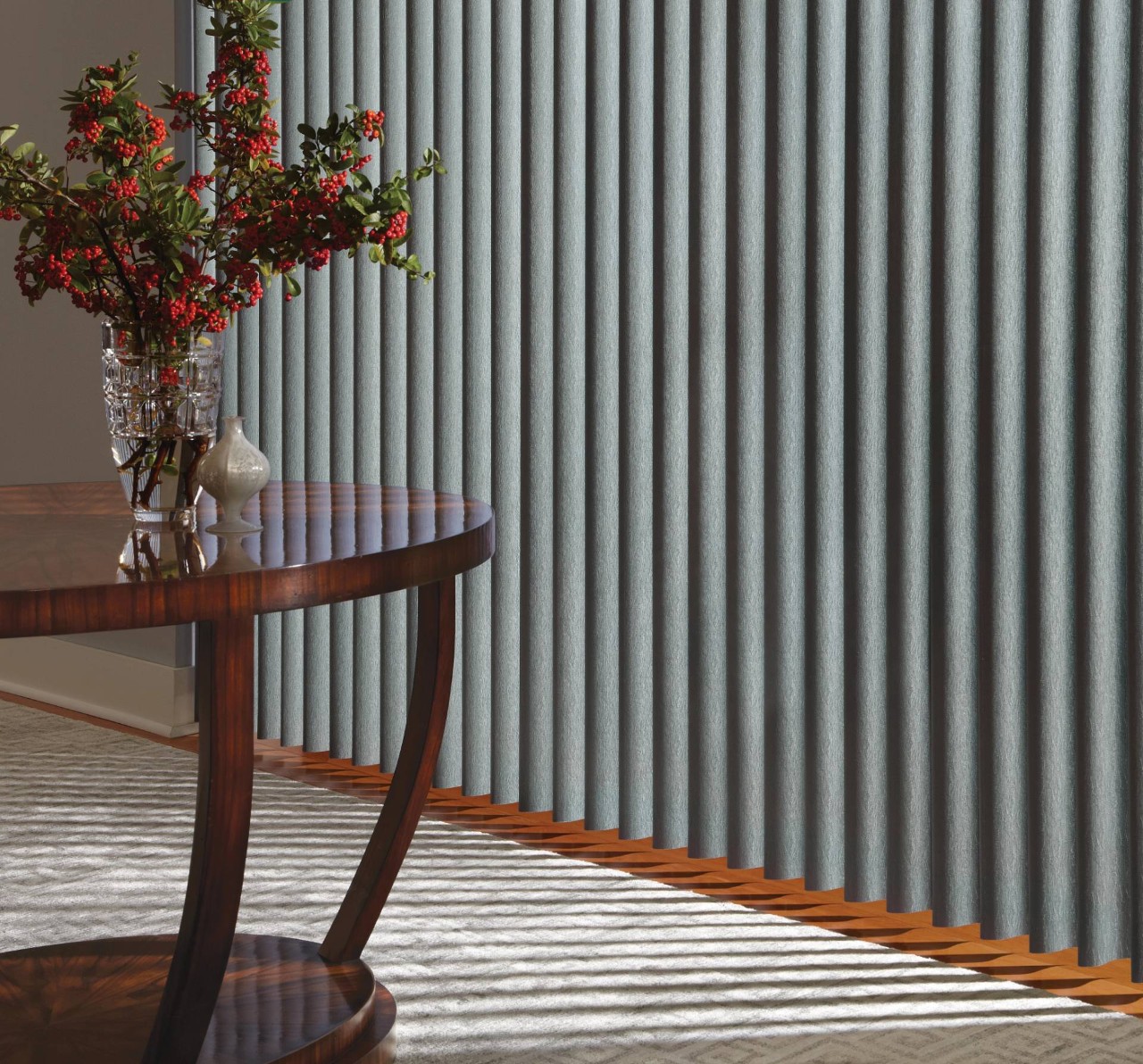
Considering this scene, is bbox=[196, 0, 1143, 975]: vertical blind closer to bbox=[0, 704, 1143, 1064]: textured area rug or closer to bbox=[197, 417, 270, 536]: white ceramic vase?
bbox=[0, 704, 1143, 1064]: textured area rug

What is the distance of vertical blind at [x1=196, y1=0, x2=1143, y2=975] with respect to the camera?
2180 millimetres

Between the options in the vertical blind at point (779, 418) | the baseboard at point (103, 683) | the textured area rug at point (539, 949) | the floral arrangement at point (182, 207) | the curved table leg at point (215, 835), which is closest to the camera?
the curved table leg at point (215, 835)

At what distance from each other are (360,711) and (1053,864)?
1.55m

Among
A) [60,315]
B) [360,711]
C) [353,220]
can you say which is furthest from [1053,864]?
[60,315]

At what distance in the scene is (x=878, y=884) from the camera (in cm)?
246

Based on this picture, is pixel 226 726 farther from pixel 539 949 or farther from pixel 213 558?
pixel 539 949

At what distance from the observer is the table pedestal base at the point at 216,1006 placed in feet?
5.74

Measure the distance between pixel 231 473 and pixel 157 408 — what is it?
0.11 m

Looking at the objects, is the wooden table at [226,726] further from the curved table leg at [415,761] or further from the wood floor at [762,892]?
the wood floor at [762,892]

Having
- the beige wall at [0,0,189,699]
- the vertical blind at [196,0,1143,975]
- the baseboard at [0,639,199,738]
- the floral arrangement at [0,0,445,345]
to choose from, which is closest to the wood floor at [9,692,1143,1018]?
the vertical blind at [196,0,1143,975]

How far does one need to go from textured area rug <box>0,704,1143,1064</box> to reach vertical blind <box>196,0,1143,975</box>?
20cm

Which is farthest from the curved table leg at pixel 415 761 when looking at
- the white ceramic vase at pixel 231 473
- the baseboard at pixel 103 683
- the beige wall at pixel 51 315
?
the beige wall at pixel 51 315

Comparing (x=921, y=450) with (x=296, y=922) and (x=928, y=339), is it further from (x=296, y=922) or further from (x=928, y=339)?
(x=296, y=922)

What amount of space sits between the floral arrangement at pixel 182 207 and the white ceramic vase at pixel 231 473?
0.14m
